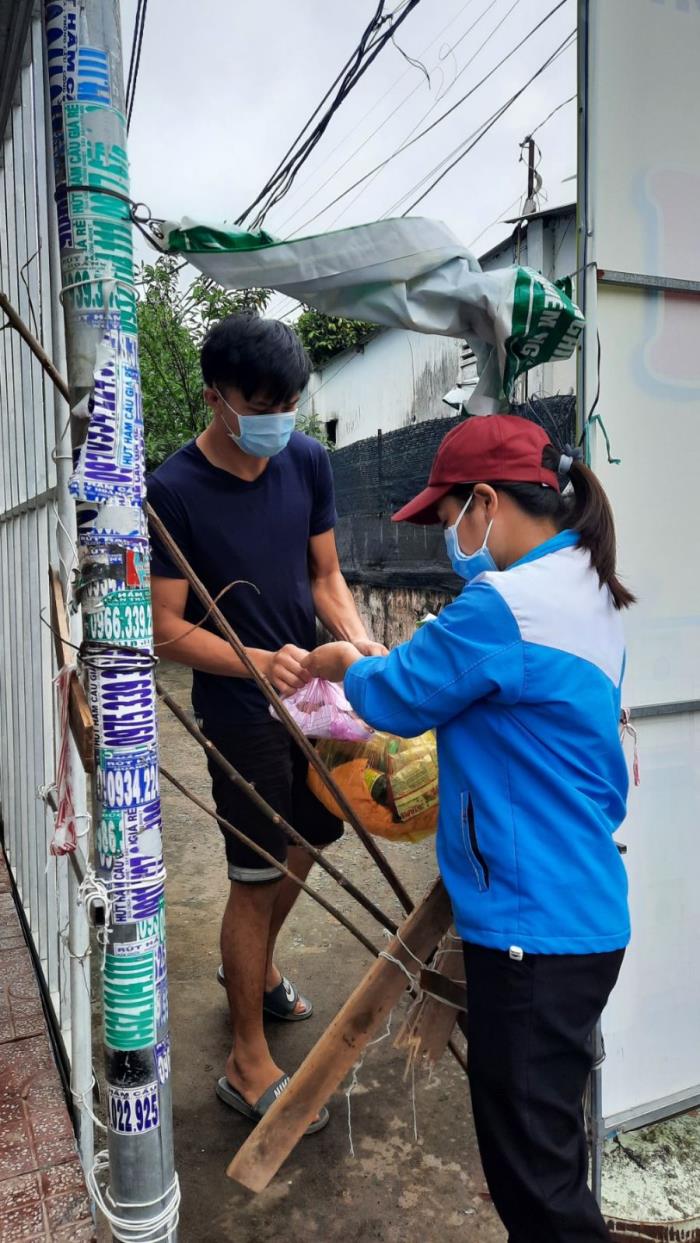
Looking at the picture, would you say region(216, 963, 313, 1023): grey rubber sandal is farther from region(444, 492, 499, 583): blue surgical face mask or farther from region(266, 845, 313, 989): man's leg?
region(444, 492, 499, 583): blue surgical face mask

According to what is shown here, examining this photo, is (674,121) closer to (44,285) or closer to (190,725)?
(44,285)

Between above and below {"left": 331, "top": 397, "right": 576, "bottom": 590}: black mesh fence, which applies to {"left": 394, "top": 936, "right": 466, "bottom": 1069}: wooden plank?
below

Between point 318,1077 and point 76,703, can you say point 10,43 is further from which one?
point 318,1077

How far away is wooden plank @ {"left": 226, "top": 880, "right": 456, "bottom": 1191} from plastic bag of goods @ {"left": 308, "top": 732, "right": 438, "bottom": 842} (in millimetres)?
308

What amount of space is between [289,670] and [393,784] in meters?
0.36

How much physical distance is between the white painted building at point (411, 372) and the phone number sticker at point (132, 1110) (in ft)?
22.0

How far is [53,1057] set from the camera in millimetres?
2314

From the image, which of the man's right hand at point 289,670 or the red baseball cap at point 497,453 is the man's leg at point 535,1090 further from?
the red baseball cap at point 497,453

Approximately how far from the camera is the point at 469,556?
1639 mm

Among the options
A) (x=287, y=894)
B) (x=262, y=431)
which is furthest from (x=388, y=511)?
(x=262, y=431)

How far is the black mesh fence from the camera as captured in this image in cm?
695

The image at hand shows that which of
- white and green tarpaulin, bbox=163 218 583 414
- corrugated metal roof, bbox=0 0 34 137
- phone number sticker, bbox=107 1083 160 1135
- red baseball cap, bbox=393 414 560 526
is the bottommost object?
phone number sticker, bbox=107 1083 160 1135

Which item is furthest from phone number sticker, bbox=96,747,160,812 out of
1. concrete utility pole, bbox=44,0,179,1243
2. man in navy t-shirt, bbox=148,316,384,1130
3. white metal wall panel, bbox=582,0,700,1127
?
white metal wall panel, bbox=582,0,700,1127

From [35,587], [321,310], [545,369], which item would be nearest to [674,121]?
[321,310]
